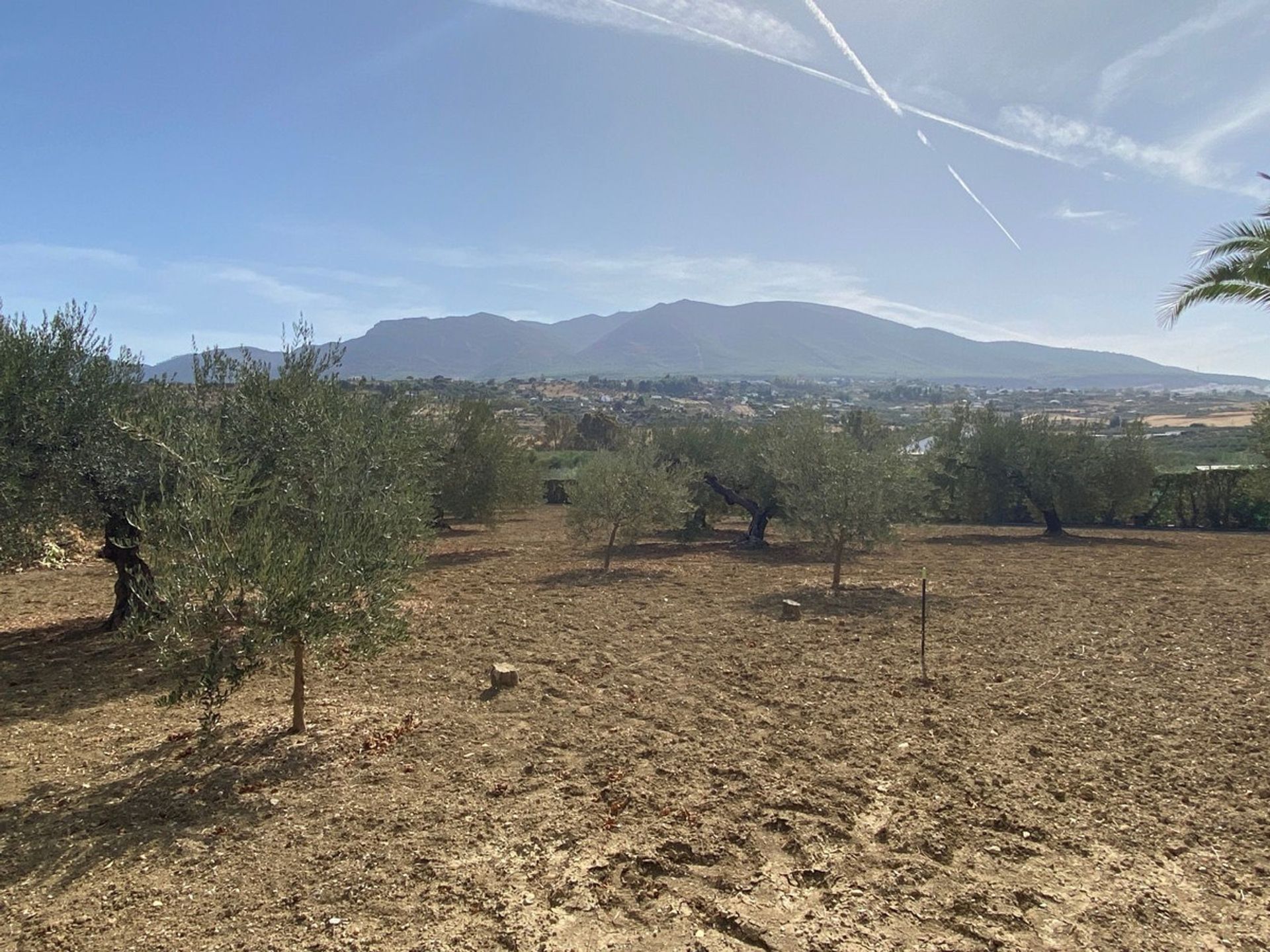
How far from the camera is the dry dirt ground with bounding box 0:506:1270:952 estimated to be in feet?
14.6

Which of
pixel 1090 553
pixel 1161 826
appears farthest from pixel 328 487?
→ pixel 1090 553

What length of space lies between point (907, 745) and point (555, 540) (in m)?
17.4

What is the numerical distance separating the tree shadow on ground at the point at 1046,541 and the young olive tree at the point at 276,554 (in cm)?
1884

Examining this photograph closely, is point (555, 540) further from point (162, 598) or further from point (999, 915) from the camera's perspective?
point (999, 915)

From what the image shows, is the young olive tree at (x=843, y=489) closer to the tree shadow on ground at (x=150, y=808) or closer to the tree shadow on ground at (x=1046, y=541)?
the tree shadow on ground at (x=1046, y=541)

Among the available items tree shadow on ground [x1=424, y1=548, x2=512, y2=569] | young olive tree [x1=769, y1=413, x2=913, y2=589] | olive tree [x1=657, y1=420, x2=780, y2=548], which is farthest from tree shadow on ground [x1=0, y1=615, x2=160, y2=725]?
olive tree [x1=657, y1=420, x2=780, y2=548]

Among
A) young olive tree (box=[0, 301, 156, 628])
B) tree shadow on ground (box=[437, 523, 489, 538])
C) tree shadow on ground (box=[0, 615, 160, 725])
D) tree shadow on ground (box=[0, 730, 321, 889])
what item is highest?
young olive tree (box=[0, 301, 156, 628])

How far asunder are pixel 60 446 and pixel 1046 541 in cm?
2441

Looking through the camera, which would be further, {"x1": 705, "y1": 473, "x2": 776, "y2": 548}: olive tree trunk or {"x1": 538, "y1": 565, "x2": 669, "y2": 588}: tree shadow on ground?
{"x1": 705, "y1": 473, "x2": 776, "y2": 548}: olive tree trunk

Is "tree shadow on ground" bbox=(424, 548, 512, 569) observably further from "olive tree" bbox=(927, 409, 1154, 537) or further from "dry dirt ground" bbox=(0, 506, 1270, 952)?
"olive tree" bbox=(927, 409, 1154, 537)

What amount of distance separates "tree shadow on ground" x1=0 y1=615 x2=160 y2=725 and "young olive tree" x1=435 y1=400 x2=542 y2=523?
36.8 ft

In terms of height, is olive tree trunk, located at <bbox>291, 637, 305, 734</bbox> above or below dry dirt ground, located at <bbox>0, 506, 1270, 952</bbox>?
above

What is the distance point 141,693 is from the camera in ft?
27.7

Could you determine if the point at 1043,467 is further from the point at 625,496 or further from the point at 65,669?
the point at 65,669
